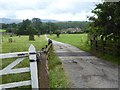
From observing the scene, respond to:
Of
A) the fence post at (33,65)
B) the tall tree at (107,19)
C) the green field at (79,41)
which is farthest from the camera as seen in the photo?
the green field at (79,41)

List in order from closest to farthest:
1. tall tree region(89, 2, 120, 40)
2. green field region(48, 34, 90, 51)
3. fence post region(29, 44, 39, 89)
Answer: fence post region(29, 44, 39, 89)
tall tree region(89, 2, 120, 40)
green field region(48, 34, 90, 51)

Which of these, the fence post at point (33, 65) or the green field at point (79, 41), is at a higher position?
the fence post at point (33, 65)

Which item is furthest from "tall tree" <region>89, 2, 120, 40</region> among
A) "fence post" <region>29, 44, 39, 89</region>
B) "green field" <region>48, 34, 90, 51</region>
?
"fence post" <region>29, 44, 39, 89</region>

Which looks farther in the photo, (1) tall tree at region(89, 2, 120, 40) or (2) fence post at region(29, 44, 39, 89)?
(1) tall tree at region(89, 2, 120, 40)

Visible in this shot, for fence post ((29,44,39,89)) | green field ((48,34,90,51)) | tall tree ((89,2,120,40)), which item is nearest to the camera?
fence post ((29,44,39,89))

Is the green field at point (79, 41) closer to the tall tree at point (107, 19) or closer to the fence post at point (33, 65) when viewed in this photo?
the tall tree at point (107, 19)

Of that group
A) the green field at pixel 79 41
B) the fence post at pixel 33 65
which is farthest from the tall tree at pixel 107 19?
the fence post at pixel 33 65

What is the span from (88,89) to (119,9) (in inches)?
402

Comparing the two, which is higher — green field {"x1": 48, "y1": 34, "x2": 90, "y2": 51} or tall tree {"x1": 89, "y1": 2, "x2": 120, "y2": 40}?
tall tree {"x1": 89, "y1": 2, "x2": 120, "y2": 40}

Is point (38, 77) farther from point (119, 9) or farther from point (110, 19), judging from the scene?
point (110, 19)

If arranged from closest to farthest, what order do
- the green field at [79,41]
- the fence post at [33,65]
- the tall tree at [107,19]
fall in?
the fence post at [33,65], the tall tree at [107,19], the green field at [79,41]

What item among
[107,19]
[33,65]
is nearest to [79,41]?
[107,19]

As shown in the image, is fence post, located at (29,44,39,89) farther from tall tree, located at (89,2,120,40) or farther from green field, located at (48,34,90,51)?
green field, located at (48,34,90,51)

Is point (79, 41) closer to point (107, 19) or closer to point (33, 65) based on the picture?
point (107, 19)
